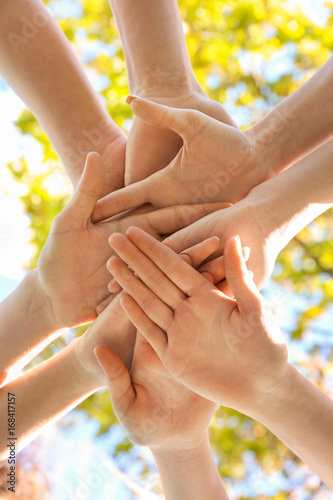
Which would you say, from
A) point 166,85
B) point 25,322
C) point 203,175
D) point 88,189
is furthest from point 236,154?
point 25,322

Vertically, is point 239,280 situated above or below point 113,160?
below


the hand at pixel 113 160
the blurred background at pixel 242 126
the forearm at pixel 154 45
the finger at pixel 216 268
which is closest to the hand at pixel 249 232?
the finger at pixel 216 268

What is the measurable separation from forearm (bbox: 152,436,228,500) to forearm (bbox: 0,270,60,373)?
0.49 m

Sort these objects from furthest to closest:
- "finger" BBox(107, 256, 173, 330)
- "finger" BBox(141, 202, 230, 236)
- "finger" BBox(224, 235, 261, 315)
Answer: "finger" BBox(141, 202, 230, 236) → "finger" BBox(107, 256, 173, 330) → "finger" BBox(224, 235, 261, 315)

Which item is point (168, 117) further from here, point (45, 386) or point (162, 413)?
point (45, 386)

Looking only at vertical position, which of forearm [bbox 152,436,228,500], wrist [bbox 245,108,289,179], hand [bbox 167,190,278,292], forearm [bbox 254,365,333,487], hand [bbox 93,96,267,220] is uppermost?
wrist [bbox 245,108,289,179]

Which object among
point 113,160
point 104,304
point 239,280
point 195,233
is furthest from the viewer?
point 113,160

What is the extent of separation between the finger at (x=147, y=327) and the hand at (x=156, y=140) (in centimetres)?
43

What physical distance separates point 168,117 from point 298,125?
0.40 meters

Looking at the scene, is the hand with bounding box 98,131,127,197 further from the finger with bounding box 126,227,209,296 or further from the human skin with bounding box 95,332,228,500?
the human skin with bounding box 95,332,228,500

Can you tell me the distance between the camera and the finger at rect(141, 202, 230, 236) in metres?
1.39

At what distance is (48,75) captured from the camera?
1485mm

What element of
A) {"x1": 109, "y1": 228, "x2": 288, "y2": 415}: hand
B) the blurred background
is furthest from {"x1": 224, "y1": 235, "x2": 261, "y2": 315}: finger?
the blurred background

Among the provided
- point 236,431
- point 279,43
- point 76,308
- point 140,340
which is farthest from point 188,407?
point 279,43
